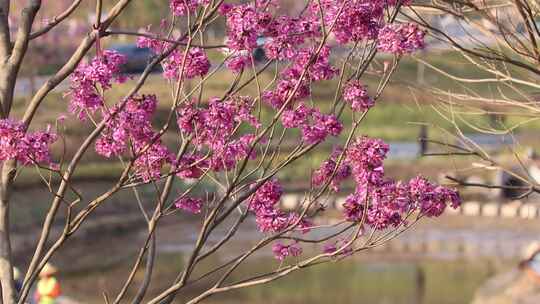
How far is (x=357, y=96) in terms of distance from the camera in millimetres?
6574

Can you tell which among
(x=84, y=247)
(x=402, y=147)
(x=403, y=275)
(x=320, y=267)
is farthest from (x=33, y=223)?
(x=402, y=147)

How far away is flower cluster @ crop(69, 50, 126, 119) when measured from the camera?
20.4ft

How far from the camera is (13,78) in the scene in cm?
639

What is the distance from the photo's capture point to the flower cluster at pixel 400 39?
21.6 ft

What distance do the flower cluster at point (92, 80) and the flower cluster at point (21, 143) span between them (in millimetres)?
333

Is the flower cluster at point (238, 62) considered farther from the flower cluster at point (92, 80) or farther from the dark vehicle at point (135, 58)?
the dark vehicle at point (135, 58)

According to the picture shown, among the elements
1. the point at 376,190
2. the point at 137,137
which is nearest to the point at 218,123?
the point at 137,137

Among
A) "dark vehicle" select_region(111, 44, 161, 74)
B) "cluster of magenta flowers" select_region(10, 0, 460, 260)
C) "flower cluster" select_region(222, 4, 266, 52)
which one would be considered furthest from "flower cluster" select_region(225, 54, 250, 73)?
"dark vehicle" select_region(111, 44, 161, 74)

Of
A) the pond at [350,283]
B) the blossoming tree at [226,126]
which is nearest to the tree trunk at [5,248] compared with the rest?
the blossoming tree at [226,126]

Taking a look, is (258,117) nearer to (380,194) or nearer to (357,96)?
(357,96)

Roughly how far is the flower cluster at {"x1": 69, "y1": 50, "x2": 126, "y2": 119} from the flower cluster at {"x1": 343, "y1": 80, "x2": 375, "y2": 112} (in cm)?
120

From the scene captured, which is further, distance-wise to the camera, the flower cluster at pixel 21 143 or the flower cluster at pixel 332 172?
the flower cluster at pixel 332 172

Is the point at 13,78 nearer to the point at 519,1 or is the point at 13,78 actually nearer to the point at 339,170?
the point at 339,170

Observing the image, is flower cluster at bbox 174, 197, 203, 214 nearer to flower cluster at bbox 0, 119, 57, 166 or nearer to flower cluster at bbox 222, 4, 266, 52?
flower cluster at bbox 222, 4, 266, 52
